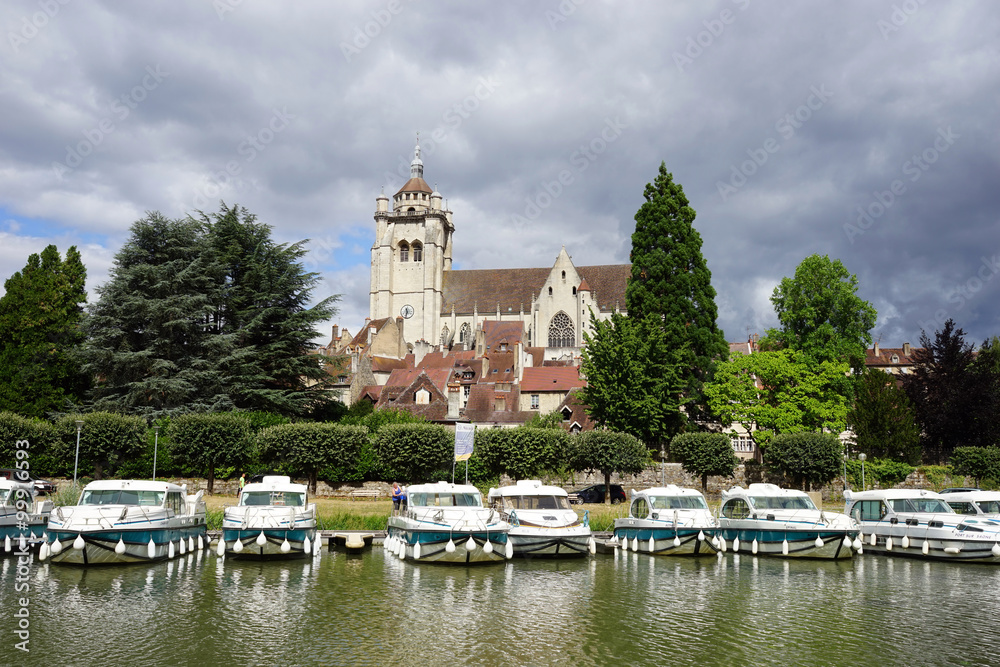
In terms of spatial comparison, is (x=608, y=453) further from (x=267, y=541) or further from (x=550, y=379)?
(x=550, y=379)

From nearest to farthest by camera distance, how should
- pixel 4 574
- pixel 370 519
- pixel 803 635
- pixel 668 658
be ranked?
1. pixel 668 658
2. pixel 803 635
3. pixel 4 574
4. pixel 370 519

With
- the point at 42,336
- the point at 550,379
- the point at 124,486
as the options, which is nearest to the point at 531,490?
the point at 124,486

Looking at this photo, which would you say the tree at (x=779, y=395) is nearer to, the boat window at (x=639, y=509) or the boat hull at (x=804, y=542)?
the boat window at (x=639, y=509)

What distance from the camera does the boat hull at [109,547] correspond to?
65.4ft

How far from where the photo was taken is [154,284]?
144ft

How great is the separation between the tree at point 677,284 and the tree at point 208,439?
960 inches

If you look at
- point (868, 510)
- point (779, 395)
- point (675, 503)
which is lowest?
point (868, 510)

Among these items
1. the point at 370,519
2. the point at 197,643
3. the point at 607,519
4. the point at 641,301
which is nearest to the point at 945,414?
the point at 641,301

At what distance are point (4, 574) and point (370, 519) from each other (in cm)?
1280

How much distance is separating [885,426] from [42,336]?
174 feet

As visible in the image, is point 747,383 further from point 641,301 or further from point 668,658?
point 668,658

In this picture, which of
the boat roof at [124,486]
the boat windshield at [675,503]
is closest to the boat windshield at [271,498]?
the boat roof at [124,486]

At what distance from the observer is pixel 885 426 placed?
43344 millimetres

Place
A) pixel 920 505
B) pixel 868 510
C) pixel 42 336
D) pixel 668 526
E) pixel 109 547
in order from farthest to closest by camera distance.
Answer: pixel 42 336 → pixel 868 510 → pixel 920 505 → pixel 668 526 → pixel 109 547
